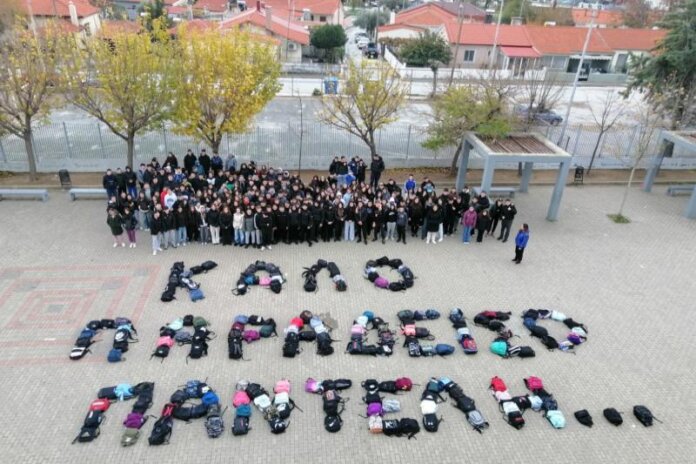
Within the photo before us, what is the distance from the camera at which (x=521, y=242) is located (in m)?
15.5

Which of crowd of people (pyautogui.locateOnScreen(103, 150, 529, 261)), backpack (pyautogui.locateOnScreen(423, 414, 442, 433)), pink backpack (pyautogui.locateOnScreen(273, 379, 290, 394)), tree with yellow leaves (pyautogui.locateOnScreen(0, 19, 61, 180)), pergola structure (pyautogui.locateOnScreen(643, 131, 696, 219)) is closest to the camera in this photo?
backpack (pyautogui.locateOnScreen(423, 414, 442, 433))

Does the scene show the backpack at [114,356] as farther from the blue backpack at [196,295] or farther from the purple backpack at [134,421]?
the blue backpack at [196,295]

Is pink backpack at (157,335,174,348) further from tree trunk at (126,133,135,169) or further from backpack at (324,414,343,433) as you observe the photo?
tree trunk at (126,133,135,169)

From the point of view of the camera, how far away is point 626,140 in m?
25.5

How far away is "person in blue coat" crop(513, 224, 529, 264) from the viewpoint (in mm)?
15291

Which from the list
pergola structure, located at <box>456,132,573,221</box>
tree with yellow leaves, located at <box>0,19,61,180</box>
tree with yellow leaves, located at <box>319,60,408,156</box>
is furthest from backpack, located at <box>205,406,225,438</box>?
tree with yellow leaves, located at <box>0,19,61,180</box>

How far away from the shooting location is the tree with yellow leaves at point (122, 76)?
18000mm

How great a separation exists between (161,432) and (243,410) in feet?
5.10

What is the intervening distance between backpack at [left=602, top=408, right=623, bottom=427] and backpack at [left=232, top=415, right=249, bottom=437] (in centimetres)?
733

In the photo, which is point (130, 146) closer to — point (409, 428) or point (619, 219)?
point (409, 428)

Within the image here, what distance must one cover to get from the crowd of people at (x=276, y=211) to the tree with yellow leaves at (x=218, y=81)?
84.0 inches

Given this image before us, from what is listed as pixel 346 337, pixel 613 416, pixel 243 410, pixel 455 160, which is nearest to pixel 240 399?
pixel 243 410

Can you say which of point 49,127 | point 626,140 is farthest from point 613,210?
point 49,127

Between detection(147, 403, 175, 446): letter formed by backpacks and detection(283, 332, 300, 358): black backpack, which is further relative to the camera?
detection(283, 332, 300, 358): black backpack
